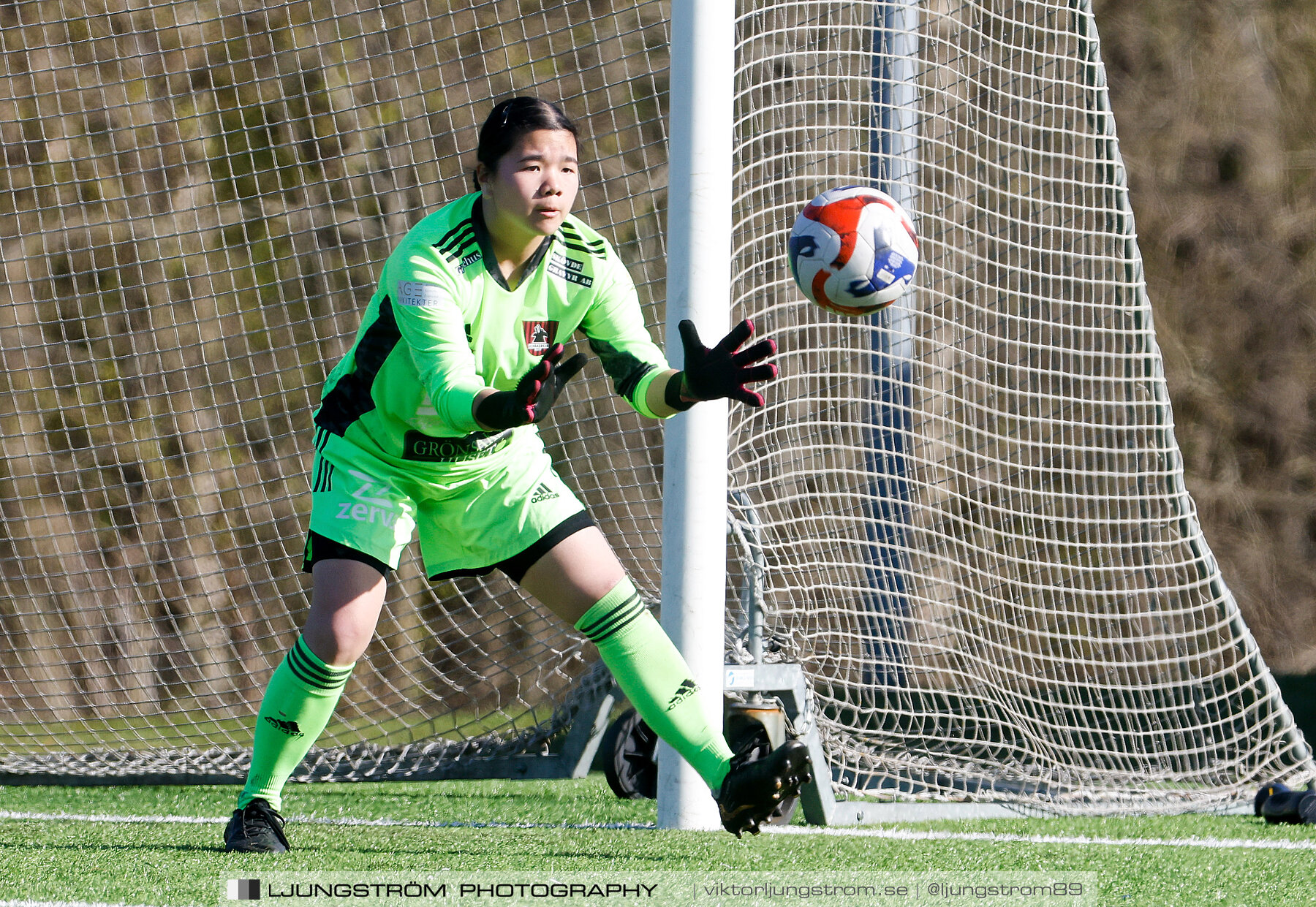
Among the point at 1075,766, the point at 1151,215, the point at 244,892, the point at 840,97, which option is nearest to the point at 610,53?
the point at 840,97

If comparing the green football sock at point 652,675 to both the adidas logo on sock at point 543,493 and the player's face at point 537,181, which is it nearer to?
the adidas logo on sock at point 543,493

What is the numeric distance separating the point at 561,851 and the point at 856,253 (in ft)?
4.50

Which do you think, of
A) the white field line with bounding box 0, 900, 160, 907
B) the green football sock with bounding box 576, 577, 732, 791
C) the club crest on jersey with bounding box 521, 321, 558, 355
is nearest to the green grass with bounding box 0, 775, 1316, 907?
the white field line with bounding box 0, 900, 160, 907

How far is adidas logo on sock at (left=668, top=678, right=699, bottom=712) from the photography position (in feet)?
8.25

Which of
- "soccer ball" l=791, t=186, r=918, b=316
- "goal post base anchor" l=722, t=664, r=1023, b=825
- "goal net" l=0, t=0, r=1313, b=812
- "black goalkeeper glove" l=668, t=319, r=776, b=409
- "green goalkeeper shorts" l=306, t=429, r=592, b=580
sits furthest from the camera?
"goal net" l=0, t=0, r=1313, b=812

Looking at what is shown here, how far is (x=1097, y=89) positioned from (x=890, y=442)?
3.97ft

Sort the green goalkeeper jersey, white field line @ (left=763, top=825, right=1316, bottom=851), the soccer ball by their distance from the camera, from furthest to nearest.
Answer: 1. white field line @ (left=763, top=825, right=1316, bottom=851)
2. the soccer ball
3. the green goalkeeper jersey

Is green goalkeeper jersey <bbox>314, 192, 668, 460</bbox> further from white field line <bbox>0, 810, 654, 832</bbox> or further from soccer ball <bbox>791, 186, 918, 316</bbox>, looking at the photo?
white field line <bbox>0, 810, 654, 832</bbox>

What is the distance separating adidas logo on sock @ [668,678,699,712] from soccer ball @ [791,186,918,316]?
2.69ft

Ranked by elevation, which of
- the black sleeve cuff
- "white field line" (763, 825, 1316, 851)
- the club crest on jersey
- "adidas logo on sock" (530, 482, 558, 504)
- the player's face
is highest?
the player's face

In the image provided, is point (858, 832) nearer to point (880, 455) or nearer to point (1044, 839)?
point (1044, 839)

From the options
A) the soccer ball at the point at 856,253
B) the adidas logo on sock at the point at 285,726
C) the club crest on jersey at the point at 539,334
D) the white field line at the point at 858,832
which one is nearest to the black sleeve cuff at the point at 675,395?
the club crest on jersey at the point at 539,334

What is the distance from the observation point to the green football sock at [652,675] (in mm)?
2492

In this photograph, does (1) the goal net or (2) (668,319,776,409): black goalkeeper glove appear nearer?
(2) (668,319,776,409): black goalkeeper glove
